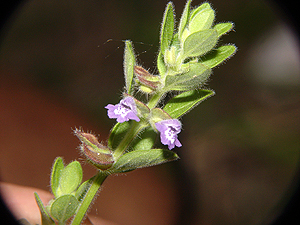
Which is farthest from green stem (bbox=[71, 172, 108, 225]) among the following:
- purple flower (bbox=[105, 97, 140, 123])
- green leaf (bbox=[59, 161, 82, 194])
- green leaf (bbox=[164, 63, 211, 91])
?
green leaf (bbox=[164, 63, 211, 91])

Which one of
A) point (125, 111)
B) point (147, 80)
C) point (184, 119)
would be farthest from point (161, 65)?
point (184, 119)

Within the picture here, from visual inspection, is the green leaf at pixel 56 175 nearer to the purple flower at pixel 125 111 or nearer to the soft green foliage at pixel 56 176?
the soft green foliage at pixel 56 176

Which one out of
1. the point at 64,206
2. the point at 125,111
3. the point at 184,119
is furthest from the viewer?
the point at 184,119

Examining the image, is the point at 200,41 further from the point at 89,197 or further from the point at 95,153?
the point at 89,197

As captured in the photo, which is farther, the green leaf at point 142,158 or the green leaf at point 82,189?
the green leaf at point 82,189

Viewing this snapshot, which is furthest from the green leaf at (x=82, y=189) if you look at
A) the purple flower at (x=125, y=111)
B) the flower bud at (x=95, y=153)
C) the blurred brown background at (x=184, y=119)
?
the blurred brown background at (x=184, y=119)

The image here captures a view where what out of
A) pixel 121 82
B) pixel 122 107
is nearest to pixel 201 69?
pixel 122 107

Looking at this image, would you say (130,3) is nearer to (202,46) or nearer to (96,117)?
(96,117)
